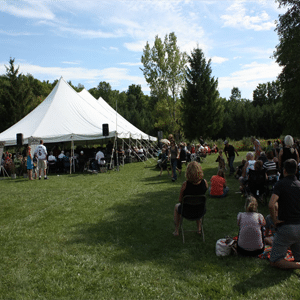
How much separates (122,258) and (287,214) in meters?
2.24

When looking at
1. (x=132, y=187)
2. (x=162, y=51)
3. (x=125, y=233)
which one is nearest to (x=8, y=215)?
(x=125, y=233)

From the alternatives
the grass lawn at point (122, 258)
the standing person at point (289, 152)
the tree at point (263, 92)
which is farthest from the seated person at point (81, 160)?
the tree at point (263, 92)

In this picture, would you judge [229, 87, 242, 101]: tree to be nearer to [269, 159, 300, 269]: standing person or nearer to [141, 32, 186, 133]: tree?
[141, 32, 186, 133]: tree

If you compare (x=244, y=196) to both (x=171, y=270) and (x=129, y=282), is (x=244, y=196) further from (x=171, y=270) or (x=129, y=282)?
(x=129, y=282)

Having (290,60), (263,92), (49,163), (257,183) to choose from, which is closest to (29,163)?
(49,163)

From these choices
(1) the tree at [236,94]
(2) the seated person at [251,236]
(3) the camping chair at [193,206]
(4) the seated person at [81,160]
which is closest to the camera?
(2) the seated person at [251,236]

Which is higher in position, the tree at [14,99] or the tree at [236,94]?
the tree at [236,94]

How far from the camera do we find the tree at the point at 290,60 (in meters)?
14.5

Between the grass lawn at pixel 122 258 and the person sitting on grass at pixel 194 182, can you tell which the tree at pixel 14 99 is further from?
the person sitting on grass at pixel 194 182

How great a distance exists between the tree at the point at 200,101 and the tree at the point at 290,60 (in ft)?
55.5

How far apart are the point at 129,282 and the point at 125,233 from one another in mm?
1818

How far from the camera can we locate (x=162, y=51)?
114ft

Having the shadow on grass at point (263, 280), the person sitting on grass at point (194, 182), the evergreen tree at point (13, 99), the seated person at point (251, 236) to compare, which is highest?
the evergreen tree at point (13, 99)

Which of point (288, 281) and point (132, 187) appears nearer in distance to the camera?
point (288, 281)
